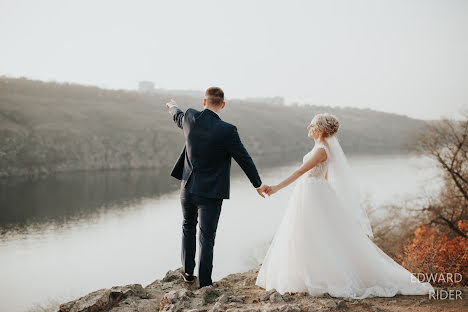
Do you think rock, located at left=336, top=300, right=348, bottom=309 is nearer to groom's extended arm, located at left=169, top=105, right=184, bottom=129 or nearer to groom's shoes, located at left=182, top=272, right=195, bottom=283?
groom's shoes, located at left=182, top=272, right=195, bottom=283

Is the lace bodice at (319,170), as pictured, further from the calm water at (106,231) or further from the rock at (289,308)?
the calm water at (106,231)

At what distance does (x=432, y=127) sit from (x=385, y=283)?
1874 centimetres

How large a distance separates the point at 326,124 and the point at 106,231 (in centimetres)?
2234

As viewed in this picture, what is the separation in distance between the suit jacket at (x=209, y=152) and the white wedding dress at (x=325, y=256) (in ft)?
2.57

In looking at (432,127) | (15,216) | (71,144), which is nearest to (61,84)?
(71,144)

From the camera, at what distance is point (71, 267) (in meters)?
18.2

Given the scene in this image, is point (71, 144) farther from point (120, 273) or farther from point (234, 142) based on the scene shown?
point (234, 142)

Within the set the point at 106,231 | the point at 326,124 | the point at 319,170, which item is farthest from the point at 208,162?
the point at 106,231

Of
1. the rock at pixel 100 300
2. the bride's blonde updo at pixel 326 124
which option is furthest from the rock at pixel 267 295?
the bride's blonde updo at pixel 326 124

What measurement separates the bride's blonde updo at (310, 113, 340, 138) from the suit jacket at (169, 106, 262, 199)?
809 millimetres

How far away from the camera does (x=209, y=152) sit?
3.75 meters

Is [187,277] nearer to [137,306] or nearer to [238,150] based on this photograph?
[137,306]

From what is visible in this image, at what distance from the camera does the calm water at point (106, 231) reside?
17125 mm

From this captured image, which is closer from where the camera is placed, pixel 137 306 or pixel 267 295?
pixel 267 295
